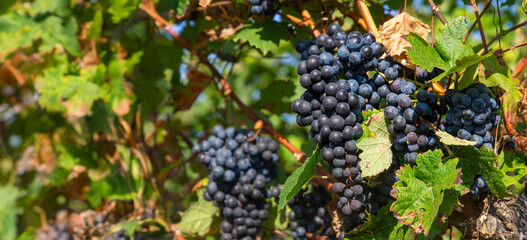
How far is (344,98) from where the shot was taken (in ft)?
4.03

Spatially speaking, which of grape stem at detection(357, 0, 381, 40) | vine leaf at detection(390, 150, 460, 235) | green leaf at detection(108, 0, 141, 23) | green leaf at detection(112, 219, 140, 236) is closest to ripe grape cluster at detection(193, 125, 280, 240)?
green leaf at detection(112, 219, 140, 236)

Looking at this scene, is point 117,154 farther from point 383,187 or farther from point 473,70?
A: point 473,70

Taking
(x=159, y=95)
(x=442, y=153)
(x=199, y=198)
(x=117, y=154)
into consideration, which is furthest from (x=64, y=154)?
(x=442, y=153)

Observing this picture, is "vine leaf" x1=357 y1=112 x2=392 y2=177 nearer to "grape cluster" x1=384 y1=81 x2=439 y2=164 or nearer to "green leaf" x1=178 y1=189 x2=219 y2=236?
"grape cluster" x1=384 y1=81 x2=439 y2=164

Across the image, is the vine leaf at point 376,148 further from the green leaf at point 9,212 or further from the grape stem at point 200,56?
the green leaf at point 9,212

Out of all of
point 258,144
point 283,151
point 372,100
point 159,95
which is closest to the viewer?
point 372,100

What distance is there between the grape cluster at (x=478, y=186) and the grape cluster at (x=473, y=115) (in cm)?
9

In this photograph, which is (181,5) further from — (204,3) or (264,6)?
(264,6)

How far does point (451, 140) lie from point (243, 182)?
0.93 meters

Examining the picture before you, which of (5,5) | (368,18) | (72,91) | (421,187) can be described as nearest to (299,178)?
(421,187)

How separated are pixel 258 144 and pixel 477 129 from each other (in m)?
0.91

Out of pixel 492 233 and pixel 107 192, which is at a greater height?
pixel 492 233

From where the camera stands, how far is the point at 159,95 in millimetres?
2555

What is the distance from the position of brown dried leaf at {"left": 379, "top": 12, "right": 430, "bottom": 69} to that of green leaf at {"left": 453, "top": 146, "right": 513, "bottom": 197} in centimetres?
28
